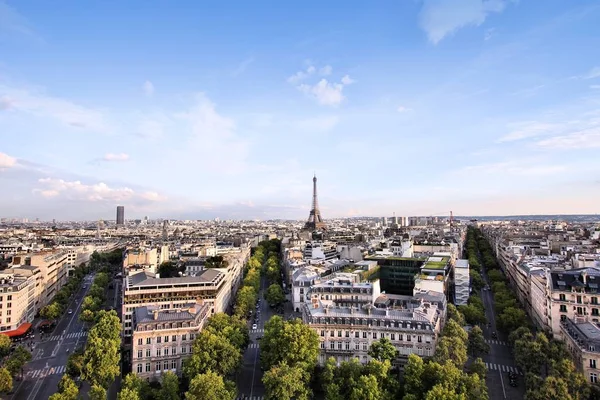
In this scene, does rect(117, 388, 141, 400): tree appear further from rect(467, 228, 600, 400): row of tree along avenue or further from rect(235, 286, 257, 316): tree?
rect(467, 228, 600, 400): row of tree along avenue

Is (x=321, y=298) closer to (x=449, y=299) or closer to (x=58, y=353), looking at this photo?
(x=449, y=299)

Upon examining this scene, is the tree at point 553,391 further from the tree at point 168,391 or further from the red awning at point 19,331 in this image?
the red awning at point 19,331

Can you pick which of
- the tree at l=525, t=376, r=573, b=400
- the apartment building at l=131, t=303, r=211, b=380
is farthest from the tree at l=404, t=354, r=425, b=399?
the apartment building at l=131, t=303, r=211, b=380

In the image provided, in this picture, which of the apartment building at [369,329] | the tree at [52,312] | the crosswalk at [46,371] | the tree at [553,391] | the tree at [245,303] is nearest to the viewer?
the tree at [553,391]

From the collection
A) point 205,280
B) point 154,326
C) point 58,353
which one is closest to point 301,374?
point 154,326

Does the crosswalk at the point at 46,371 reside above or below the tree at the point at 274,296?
below

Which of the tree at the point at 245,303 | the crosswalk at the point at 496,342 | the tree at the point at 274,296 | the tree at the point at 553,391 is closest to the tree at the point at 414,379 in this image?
the tree at the point at 553,391
